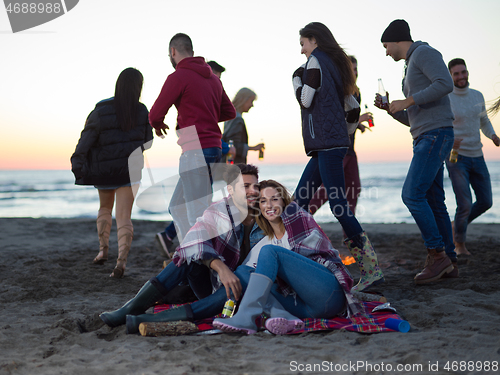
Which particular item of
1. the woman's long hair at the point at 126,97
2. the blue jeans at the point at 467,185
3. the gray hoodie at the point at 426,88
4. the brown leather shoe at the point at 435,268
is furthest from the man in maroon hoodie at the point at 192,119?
the blue jeans at the point at 467,185

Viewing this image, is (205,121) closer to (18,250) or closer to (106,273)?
(106,273)

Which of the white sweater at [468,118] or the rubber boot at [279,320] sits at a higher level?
the white sweater at [468,118]

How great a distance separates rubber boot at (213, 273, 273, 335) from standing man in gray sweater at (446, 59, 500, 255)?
3232mm

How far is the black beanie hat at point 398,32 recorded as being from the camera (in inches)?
140

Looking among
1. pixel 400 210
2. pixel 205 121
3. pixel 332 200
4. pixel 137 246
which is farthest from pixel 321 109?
pixel 400 210

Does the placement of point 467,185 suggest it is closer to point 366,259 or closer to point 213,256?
point 366,259

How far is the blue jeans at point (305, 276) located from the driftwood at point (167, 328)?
0.53m

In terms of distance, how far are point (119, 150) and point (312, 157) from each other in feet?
6.16

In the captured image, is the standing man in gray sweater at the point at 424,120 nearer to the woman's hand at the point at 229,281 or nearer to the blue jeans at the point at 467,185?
the blue jeans at the point at 467,185

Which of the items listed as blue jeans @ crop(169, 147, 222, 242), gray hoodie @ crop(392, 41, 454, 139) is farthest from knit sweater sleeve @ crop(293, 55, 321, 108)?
blue jeans @ crop(169, 147, 222, 242)

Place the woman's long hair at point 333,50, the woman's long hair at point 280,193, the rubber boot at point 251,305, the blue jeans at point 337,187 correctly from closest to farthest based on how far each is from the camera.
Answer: the rubber boot at point 251,305 → the woman's long hair at point 280,193 → the blue jeans at point 337,187 → the woman's long hair at point 333,50

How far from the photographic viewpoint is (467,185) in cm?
473

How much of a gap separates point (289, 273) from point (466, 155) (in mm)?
3181

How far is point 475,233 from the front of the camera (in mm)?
6578
